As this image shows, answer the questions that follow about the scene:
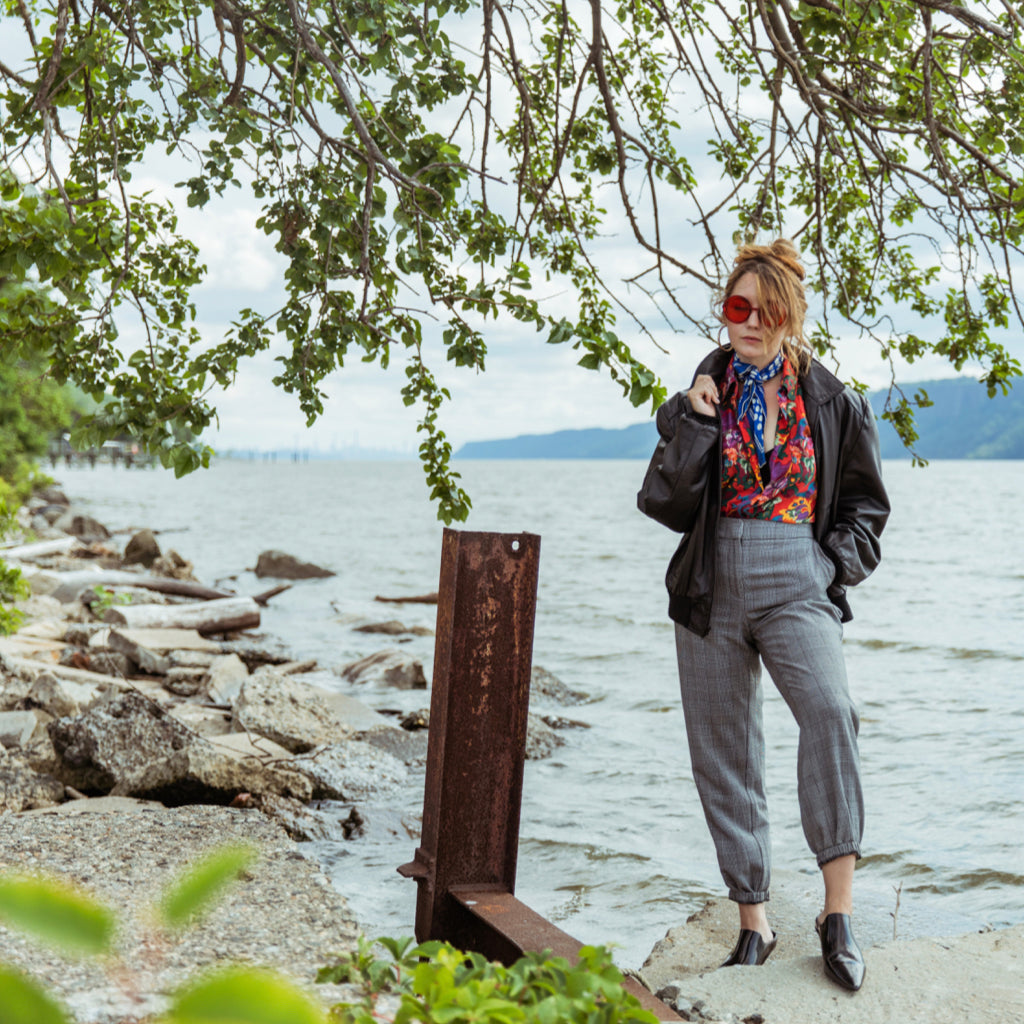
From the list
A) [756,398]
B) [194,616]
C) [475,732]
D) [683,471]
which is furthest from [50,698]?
[194,616]

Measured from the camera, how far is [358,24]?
3.94m

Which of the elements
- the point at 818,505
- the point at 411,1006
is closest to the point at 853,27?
the point at 818,505

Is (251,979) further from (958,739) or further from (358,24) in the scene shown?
(958,739)

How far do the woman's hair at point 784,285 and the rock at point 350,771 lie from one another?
4187 millimetres

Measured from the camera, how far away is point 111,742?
5.62 metres

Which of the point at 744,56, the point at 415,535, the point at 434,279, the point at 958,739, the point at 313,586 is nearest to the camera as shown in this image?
the point at 434,279

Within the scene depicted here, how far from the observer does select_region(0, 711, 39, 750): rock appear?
20.4ft

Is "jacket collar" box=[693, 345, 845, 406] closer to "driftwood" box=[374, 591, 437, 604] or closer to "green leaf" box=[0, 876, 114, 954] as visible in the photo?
"green leaf" box=[0, 876, 114, 954]

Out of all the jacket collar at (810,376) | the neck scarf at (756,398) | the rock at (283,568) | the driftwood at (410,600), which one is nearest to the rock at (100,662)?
the jacket collar at (810,376)

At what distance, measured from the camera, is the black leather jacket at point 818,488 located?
3.29 metres

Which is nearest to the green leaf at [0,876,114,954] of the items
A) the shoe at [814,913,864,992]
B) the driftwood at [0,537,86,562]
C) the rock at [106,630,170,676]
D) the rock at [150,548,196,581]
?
the shoe at [814,913,864,992]

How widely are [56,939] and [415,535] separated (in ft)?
126

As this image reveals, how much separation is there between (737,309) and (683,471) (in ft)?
1.87

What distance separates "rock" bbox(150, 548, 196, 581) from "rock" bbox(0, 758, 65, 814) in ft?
44.6
